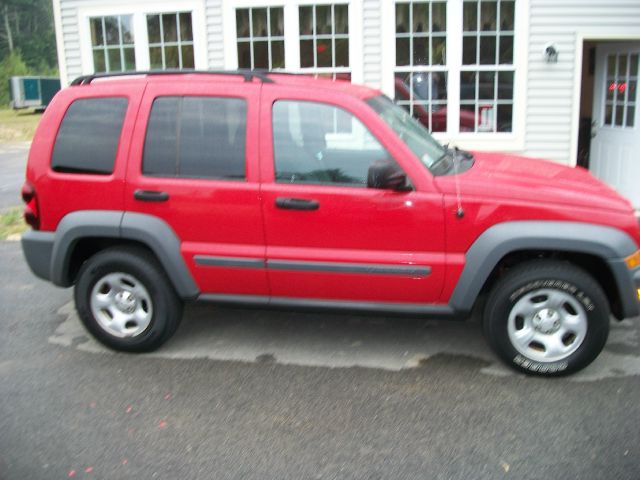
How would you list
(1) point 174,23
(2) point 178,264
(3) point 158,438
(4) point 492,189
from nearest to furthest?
1. (3) point 158,438
2. (4) point 492,189
3. (2) point 178,264
4. (1) point 174,23

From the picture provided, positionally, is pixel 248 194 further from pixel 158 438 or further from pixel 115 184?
pixel 158 438

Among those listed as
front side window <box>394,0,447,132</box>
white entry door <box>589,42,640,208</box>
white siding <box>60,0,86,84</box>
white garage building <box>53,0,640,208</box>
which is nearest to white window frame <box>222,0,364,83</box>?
white garage building <box>53,0,640,208</box>

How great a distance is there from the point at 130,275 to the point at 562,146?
22.1 ft

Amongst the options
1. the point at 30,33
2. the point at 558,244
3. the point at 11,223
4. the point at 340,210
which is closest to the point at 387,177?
the point at 340,210

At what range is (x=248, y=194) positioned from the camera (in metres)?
4.22

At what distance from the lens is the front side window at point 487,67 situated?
29.3ft

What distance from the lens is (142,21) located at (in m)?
9.64

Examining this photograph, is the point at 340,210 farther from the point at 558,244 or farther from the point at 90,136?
the point at 90,136

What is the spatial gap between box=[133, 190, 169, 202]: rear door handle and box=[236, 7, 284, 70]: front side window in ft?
18.5

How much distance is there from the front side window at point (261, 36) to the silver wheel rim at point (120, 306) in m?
5.70

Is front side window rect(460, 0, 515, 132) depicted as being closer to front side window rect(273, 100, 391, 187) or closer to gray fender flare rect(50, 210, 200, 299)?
front side window rect(273, 100, 391, 187)

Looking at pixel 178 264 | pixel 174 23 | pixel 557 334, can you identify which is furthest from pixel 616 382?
pixel 174 23

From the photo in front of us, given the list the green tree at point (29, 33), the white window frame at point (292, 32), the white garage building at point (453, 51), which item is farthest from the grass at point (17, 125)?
the green tree at point (29, 33)

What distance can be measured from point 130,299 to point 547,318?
2802 mm
